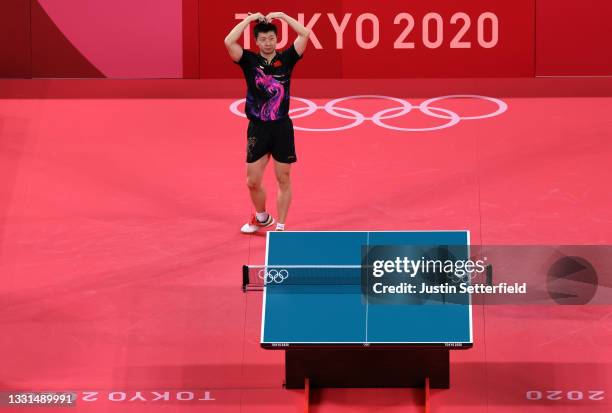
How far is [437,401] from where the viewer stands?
7.37 meters

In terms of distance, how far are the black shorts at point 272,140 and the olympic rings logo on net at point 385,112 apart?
6.62 feet

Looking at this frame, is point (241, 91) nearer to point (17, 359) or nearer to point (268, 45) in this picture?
point (268, 45)

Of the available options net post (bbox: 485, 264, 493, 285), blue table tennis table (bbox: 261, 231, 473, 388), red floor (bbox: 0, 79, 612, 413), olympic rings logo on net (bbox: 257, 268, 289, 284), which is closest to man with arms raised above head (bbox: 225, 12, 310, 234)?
red floor (bbox: 0, 79, 612, 413)

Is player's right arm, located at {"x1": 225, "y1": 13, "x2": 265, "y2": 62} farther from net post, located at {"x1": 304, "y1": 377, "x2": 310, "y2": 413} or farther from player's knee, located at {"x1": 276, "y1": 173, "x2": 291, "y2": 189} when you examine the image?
net post, located at {"x1": 304, "y1": 377, "x2": 310, "y2": 413}

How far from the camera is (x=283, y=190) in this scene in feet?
29.8

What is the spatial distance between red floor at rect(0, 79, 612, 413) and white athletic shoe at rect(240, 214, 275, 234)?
0.26 ft

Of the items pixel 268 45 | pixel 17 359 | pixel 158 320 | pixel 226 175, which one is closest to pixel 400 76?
pixel 226 175

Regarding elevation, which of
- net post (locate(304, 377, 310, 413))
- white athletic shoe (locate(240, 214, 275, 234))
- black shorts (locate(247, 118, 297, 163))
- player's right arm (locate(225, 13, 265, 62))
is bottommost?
net post (locate(304, 377, 310, 413))

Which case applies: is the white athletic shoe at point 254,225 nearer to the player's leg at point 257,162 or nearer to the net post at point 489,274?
the player's leg at point 257,162

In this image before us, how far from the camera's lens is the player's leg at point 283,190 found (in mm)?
9031

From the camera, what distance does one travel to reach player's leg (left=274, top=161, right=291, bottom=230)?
356 inches

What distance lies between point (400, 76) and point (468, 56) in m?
0.67

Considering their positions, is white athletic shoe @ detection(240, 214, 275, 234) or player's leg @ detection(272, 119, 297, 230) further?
white athletic shoe @ detection(240, 214, 275, 234)

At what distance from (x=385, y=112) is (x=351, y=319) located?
14.7ft
